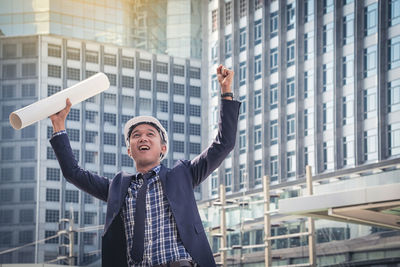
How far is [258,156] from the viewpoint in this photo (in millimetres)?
61656

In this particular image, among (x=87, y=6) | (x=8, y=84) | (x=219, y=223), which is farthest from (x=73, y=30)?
(x=219, y=223)

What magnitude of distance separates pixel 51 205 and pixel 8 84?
13.5 m

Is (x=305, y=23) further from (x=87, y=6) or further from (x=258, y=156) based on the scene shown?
(x=87, y=6)

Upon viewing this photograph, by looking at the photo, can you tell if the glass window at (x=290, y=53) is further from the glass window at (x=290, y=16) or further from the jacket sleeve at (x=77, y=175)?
the jacket sleeve at (x=77, y=175)

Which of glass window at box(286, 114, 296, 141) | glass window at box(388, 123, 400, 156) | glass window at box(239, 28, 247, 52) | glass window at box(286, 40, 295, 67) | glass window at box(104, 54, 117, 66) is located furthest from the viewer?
glass window at box(104, 54, 117, 66)

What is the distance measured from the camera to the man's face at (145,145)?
3.85 metres

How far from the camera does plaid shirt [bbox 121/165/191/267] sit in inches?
140

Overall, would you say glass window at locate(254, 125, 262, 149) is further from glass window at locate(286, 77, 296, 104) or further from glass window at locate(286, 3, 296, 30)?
glass window at locate(286, 3, 296, 30)

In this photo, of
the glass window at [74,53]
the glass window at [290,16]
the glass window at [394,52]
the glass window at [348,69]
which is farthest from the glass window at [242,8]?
the glass window at [394,52]

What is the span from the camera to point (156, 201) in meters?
3.71

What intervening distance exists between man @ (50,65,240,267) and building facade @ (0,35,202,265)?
69927 mm

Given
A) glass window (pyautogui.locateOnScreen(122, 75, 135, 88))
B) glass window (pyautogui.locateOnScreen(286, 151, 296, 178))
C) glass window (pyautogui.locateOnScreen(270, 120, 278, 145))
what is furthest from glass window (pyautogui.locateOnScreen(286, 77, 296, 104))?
glass window (pyautogui.locateOnScreen(122, 75, 135, 88))

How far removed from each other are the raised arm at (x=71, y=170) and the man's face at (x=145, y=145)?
0.87ft

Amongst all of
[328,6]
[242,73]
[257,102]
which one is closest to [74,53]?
[242,73]
